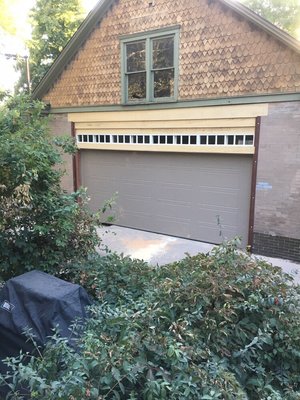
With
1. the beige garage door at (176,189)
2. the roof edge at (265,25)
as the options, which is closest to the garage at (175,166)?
the beige garage door at (176,189)

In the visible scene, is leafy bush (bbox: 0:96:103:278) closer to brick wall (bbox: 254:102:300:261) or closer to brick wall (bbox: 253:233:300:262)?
brick wall (bbox: 254:102:300:261)

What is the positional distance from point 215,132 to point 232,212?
76.7 inches

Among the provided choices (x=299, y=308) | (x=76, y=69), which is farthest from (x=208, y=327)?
(x=76, y=69)

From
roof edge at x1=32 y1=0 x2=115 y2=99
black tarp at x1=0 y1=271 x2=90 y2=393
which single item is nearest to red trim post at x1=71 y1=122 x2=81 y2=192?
roof edge at x1=32 y1=0 x2=115 y2=99

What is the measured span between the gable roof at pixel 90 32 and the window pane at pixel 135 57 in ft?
4.46

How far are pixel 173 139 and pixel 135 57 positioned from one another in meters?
2.49

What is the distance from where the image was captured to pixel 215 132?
850cm

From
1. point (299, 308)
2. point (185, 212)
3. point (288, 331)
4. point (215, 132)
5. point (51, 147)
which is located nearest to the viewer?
point (288, 331)

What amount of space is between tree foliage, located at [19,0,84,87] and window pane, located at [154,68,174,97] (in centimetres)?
963

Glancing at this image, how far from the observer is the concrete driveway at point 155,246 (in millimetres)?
7762

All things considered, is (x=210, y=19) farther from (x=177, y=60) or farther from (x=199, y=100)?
(x=199, y=100)

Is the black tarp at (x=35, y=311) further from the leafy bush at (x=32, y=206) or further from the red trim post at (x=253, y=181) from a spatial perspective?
the red trim post at (x=253, y=181)

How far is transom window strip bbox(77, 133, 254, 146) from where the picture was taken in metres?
8.21

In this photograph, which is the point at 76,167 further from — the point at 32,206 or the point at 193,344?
the point at 193,344
